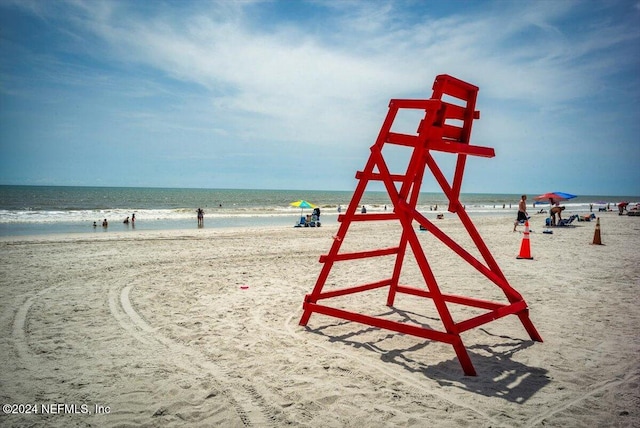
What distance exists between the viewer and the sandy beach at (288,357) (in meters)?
3.20

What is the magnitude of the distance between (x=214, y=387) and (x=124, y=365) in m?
1.23

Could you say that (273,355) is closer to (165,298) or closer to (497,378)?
(497,378)

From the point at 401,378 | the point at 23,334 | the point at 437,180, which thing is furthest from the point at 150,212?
the point at 401,378

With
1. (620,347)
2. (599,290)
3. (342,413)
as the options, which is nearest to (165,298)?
(342,413)

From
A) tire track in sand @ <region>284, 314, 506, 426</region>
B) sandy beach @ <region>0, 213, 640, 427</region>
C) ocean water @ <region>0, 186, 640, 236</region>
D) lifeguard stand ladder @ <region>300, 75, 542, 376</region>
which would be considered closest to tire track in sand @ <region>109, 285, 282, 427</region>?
sandy beach @ <region>0, 213, 640, 427</region>

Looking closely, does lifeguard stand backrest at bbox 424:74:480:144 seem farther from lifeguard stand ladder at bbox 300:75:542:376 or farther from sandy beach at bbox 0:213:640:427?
sandy beach at bbox 0:213:640:427

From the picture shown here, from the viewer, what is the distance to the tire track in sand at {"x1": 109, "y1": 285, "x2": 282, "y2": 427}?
3139 millimetres

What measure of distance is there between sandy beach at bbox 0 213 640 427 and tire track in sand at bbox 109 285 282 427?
0.05ft

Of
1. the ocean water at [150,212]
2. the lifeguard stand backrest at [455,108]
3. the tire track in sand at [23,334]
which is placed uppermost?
the lifeguard stand backrest at [455,108]

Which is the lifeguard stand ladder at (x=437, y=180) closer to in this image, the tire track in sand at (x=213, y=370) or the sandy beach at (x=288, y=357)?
the sandy beach at (x=288, y=357)

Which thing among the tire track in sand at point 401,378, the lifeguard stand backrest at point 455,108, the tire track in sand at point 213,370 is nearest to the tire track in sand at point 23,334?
the tire track in sand at point 213,370

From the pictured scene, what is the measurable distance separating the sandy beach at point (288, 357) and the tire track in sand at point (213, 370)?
0.02 m

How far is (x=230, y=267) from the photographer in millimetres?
10008

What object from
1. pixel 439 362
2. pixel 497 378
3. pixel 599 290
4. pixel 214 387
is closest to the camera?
pixel 214 387
